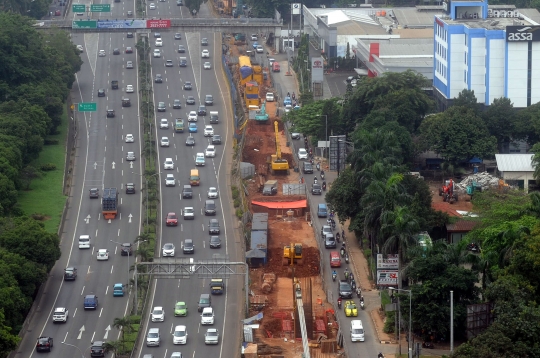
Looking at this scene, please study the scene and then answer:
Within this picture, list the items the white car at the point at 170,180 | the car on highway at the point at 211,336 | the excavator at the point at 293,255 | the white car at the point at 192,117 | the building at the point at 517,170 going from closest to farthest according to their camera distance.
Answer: the car on highway at the point at 211,336, the excavator at the point at 293,255, the building at the point at 517,170, the white car at the point at 170,180, the white car at the point at 192,117

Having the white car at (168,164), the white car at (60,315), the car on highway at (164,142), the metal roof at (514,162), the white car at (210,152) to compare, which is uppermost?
the metal roof at (514,162)

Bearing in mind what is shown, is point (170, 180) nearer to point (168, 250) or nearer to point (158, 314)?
point (168, 250)

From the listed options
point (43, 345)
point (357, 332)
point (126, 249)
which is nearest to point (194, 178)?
point (126, 249)

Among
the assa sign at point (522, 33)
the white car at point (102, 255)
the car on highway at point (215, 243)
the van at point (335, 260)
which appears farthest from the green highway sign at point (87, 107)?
the van at point (335, 260)

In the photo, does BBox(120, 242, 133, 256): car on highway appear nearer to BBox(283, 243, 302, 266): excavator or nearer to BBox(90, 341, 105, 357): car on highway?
BBox(283, 243, 302, 266): excavator

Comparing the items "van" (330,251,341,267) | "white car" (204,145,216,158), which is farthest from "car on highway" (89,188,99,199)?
"van" (330,251,341,267)

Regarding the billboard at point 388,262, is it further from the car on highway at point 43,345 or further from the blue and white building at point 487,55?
the blue and white building at point 487,55
